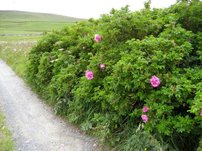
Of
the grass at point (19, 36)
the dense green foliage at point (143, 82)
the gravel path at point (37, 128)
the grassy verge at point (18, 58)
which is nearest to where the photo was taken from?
the dense green foliage at point (143, 82)

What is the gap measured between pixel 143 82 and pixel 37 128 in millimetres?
3877

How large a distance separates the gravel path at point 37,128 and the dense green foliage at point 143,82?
1.10 feet

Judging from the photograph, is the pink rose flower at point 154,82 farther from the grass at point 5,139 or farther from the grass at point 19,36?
the grass at point 19,36

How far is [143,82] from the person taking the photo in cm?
535

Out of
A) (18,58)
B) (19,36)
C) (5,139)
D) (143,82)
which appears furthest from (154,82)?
(19,36)

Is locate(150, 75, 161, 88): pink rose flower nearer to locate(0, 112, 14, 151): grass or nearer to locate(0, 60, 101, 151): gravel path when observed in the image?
locate(0, 60, 101, 151): gravel path

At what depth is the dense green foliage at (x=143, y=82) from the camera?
5.19m

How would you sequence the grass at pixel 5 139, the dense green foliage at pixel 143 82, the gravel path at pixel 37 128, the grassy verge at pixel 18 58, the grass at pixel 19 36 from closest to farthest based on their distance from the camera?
the dense green foliage at pixel 143 82 → the grass at pixel 5 139 → the gravel path at pixel 37 128 → the grassy verge at pixel 18 58 → the grass at pixel 19 36

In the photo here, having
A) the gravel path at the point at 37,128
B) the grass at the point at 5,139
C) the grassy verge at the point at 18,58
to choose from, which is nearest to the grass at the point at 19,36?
the grassy verge at the point at 18,58

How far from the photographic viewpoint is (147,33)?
6.72 metres

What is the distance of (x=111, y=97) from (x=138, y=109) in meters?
0.59

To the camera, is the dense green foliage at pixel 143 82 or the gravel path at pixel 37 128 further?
the gravel path at pixel 37 128

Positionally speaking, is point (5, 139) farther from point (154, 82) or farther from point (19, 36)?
point (19, 36)

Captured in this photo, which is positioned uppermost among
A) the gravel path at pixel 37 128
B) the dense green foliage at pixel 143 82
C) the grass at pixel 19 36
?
the dense green foliage at pixel 143 82
